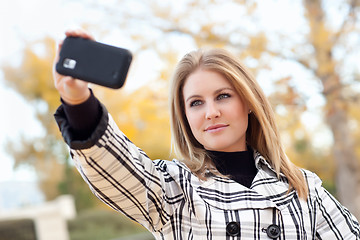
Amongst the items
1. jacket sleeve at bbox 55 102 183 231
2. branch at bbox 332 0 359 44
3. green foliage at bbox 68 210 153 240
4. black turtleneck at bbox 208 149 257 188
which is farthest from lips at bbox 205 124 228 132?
green foliage at bbox 68 210 153 240

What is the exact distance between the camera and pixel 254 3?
15.9ft

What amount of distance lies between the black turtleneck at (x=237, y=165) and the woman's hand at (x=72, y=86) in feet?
2.40

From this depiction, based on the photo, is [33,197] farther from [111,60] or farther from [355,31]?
[111,60]

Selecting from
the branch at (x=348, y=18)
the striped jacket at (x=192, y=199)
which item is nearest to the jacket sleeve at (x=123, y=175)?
the striped jacket at (x=192, y=199)

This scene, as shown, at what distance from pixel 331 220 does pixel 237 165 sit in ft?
1.31

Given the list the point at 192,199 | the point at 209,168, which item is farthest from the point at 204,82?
the point at 192,199

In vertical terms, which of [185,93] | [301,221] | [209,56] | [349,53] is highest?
[349,53]

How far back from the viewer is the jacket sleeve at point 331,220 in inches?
72.4

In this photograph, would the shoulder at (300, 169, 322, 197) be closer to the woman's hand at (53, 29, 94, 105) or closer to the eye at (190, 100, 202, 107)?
the eye at (190, 100, 202, 107)

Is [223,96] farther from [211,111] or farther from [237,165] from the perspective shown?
[237,165]

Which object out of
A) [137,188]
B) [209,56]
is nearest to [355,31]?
[209,56]

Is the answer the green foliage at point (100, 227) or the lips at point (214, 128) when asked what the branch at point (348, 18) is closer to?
the lips at point (214, 128)

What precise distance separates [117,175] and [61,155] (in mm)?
16487

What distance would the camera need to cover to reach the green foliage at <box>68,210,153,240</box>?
1194 cm
